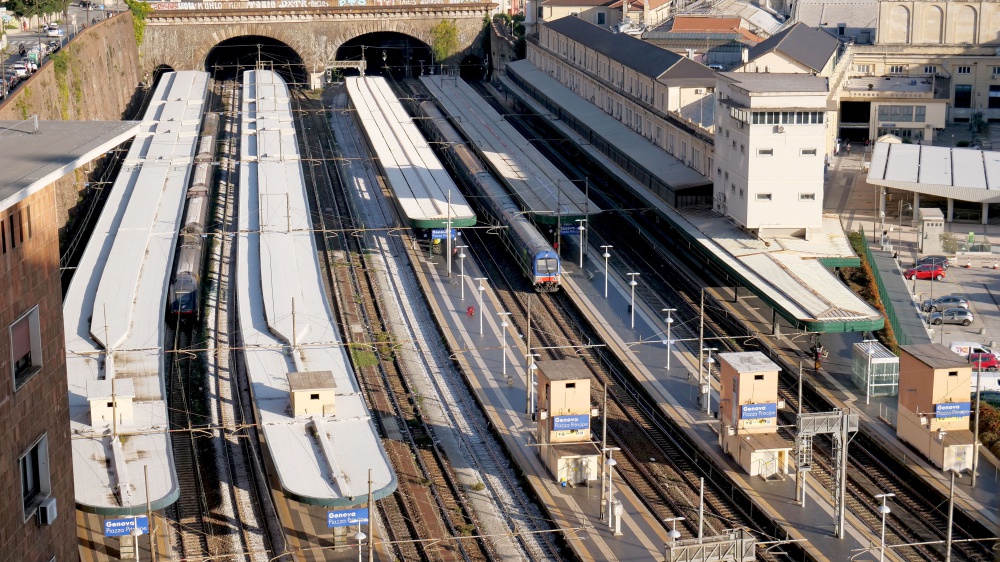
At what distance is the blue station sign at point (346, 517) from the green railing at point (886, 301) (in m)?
26.4

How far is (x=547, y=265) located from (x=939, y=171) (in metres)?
25.9

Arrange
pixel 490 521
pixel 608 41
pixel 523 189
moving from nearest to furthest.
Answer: pixel 490 521
pixel 523 189
pixel 608 41

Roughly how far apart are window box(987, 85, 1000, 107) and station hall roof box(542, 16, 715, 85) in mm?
26341

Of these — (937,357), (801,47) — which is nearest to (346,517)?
(937,357)

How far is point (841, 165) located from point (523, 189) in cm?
2537

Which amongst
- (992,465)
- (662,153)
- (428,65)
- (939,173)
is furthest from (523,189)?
(428,65)

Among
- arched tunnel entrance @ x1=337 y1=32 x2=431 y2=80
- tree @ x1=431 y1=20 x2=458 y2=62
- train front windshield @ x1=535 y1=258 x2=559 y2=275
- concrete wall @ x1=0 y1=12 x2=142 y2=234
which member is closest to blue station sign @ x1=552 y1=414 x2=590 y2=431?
train front windshield @ x1=535 y1=258 x2=559 y2=275

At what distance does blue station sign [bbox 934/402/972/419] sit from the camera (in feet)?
156

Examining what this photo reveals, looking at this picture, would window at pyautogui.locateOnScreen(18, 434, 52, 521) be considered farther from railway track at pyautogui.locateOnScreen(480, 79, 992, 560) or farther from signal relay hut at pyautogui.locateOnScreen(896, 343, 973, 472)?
signal relay hut at pyautogui.locateOnScreen(896, 343, 973, 472)

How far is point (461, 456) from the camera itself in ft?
162

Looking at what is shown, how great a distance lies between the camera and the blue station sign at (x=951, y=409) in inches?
1876

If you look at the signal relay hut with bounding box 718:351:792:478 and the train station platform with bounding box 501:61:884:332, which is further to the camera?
the train station platform with bounding box 501:61:884:332

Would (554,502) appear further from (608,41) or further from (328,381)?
(608,41)

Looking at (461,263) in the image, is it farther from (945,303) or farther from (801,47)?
(801,47)
